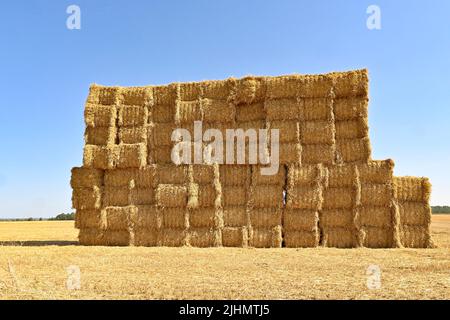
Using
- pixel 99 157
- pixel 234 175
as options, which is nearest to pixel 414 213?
pixel 234 175

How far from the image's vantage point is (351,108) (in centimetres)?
1745

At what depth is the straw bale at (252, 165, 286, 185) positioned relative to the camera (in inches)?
696

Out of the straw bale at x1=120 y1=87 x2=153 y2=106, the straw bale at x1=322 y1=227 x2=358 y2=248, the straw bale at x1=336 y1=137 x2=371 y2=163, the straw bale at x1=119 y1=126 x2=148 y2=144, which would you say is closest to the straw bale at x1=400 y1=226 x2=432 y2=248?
the straw bale at x1=322 y1=227 x2=358 y2=248

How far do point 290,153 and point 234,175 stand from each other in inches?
87.7

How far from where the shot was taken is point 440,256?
13539 mm

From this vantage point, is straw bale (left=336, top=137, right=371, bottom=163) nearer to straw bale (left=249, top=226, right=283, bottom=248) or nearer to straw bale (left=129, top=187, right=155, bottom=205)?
straw bale (left=249, top=226, right=283, bottom=248)

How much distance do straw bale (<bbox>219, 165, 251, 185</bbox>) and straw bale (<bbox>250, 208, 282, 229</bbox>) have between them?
1228 millimetres

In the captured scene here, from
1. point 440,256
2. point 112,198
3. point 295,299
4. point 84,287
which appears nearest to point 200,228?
point 112,198

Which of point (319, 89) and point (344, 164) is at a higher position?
point (319, 89)

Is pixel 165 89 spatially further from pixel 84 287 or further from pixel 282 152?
pixel 84 287

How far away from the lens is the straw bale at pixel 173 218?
18.1 m

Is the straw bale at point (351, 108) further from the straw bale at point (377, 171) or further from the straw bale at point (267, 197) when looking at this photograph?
the straw bale at point (267, 197)

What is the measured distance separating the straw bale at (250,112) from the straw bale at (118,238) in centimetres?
617
